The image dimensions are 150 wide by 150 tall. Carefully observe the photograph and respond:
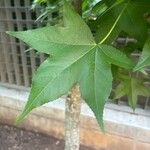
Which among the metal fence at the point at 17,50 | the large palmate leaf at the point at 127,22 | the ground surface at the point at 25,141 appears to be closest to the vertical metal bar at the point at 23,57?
the metal fence at the point at 17,50

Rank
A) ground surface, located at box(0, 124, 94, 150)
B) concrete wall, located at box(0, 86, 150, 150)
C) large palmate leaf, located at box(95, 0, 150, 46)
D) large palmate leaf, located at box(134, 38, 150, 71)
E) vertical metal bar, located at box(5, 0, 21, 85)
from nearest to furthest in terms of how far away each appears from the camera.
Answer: large palmate leaf, located at box(134, 38, 150, 71), large palmate leaf, located at box(95, 0, 150, 46), concrete wall, located at box(0, 86, 150, 150), vertical metal bar, located at box(5, 0, 21, 85), ground surface, located at box(0, 124, 94, 150)

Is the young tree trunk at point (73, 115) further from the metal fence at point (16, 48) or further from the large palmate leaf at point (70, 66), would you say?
the metal fence at point (16, 48)

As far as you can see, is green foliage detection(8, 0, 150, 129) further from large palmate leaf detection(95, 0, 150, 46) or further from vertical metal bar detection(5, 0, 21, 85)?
vertical metal bar detection(5, 0, 21, 85)

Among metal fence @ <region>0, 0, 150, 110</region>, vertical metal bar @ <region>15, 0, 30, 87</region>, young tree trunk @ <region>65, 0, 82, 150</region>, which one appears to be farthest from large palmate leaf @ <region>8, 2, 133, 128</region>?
vertical metal bar @ <region>15, 0, 30, 87</region>

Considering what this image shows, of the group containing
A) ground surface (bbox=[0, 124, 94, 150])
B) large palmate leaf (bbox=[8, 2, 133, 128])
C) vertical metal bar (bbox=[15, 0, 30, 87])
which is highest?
large palmate leaf (bbox=[8, 2, 133, 128])

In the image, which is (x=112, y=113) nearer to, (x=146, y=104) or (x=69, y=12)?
(x=146, y=104)

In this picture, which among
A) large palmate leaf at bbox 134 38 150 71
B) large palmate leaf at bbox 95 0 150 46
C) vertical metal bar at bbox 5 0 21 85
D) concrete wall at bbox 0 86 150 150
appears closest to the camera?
large palmate leaf at bbox 134 38 150 71

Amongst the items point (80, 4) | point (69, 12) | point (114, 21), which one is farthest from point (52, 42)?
point (80, 4)
